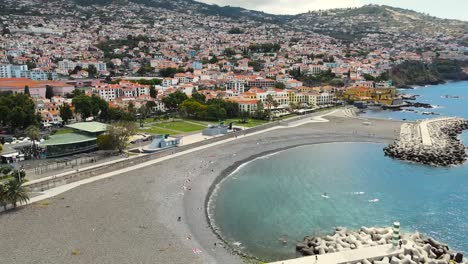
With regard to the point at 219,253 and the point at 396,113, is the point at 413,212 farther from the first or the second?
the point at 396,113

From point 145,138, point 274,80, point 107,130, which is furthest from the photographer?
point 274,80

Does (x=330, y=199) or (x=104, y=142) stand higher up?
(x=104, y=142)

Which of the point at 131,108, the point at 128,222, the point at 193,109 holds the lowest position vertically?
the point at 128,222

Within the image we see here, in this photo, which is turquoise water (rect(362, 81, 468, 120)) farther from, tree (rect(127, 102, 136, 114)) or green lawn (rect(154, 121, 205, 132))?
tree (rect(127, 102, 136, 114))

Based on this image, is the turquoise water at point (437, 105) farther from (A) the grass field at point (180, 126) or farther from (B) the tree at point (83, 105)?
(B) the tree at point (83, 105)

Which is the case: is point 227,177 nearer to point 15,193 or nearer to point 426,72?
point 15,193

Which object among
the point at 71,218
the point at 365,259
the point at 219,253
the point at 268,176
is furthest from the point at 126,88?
the point at 365,259

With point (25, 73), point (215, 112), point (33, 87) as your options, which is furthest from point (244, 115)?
point (25, 73)
